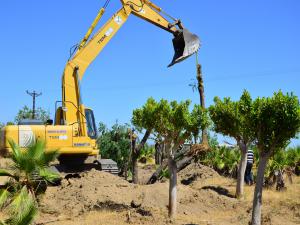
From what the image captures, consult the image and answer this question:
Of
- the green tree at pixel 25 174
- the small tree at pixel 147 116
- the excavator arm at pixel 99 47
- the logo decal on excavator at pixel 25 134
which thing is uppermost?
the excavator arm at pixel 99 47

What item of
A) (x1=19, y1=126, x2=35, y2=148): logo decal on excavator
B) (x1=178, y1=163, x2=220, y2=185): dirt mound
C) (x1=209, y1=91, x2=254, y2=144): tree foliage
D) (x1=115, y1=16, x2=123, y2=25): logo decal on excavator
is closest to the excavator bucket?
(x1=209, y1=91, x2=254, y2=144): tree foliage

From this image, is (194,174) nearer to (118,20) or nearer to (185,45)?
(185,45)

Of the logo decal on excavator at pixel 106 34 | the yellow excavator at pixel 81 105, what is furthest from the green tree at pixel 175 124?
the logo decal on excavator at pixel 106 34

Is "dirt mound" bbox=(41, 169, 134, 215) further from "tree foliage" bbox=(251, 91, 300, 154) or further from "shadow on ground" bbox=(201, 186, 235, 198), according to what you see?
"tree foliage" bbox=(251, 91, 300, 154)

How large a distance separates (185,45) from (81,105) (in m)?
4.57

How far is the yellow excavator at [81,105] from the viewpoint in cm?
1752

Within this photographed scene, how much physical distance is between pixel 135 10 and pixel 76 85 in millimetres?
4223

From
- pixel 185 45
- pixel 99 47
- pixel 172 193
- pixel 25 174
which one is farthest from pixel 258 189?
pixel 99 47

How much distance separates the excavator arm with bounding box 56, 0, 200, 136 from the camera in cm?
1870

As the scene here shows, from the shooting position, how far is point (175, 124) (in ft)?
50.0

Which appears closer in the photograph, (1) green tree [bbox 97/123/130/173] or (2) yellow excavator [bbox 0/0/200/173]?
(2) yellow excavator [bbox 0/0/200/173]

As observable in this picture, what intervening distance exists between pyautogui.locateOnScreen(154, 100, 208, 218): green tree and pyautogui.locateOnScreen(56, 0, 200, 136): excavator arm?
408 centimetres

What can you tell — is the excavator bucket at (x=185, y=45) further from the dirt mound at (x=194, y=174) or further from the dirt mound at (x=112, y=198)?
the dirt mound at (x=194, y=174)

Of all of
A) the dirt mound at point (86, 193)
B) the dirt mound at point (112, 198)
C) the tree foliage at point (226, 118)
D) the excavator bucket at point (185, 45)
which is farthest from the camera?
the excavator bucket at point (185, 45)
